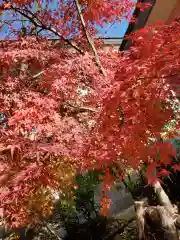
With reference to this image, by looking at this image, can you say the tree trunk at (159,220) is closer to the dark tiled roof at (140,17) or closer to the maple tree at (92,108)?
the maple tree at (92,108)

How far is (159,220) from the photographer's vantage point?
13.3ft

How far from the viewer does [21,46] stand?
439 centimetres

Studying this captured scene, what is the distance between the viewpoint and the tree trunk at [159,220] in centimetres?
395

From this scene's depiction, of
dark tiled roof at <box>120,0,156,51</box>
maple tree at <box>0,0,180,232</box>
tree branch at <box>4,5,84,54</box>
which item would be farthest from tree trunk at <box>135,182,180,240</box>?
dark tiled roof at <box>120,0,156,51</box>

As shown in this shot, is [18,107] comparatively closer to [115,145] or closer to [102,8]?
[115,145]

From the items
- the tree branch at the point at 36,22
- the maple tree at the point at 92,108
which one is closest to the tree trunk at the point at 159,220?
the maple tree at the point at 92,108

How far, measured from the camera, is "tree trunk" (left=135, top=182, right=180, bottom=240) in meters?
3.95

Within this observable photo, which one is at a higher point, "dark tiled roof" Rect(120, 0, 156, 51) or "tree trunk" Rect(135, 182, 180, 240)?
"dark tiled roof" Rect(120, 0, 156, 51)

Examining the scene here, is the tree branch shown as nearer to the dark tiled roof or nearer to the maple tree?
the maple tree

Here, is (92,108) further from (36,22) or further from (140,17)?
(140,17)

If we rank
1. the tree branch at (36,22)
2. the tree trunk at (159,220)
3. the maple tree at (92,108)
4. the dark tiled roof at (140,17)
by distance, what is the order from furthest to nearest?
the dark tiled roof at (140,17), the tree branch at (36,22), the tree trunk at (159,220), the maple tree at (92,108)

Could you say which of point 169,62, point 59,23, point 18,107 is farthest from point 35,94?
point 59,23

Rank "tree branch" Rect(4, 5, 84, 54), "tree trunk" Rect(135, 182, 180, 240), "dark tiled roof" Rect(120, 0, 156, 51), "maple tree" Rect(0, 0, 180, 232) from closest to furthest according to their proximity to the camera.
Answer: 1. "maple tree" Rect(0, 0, 180, 232)
2. "tree trunk" Rect(135, 182, 180, 240)
3. "tree branch" Rect(4, 5, 84, 54)
4. "dark tiled roof" Rect(120, 0, 156, 51)

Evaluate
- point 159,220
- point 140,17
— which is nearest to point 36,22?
point 140,17
